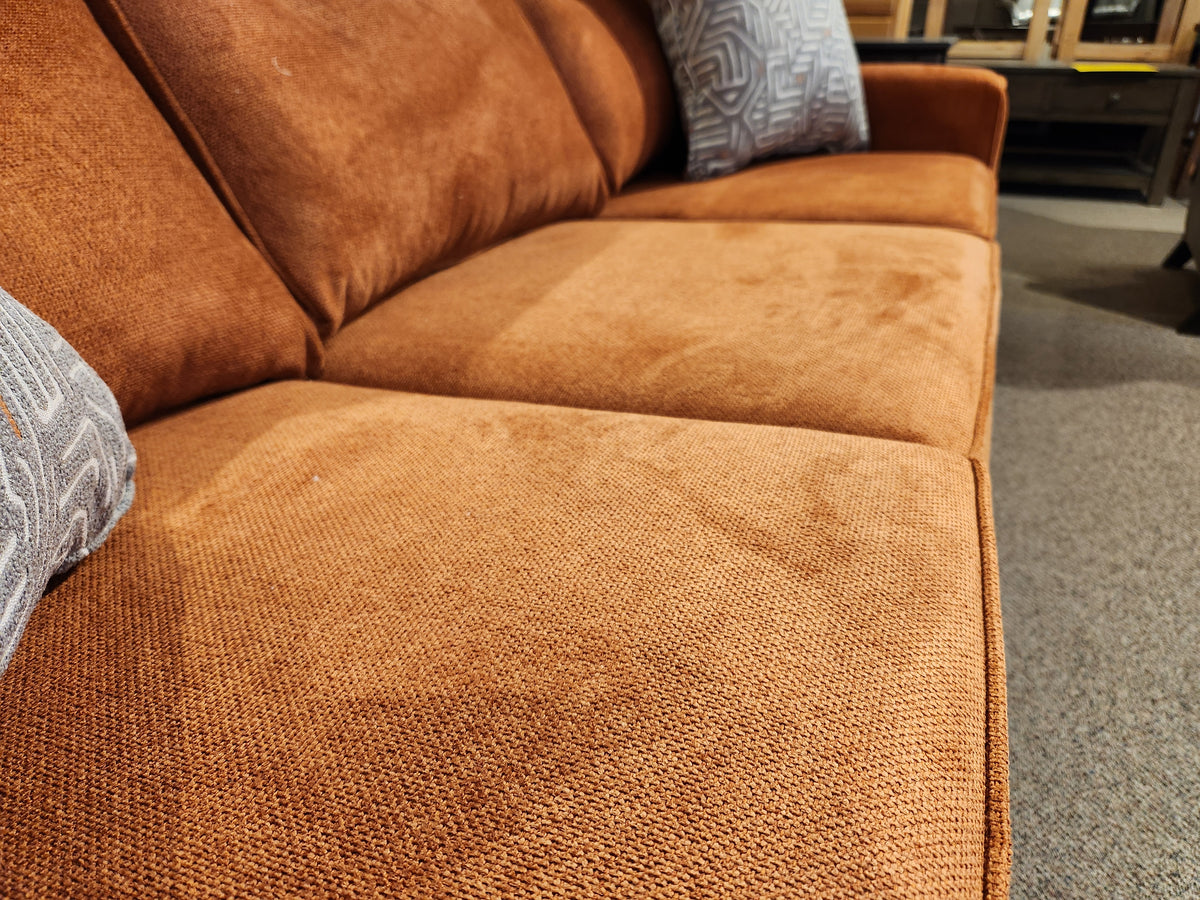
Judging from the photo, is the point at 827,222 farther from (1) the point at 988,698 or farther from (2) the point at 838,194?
(1) the point at 988,698

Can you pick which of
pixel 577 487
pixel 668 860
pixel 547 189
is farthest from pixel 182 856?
pixel 547 189

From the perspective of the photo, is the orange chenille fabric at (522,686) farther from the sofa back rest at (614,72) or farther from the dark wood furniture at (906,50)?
the dark wood furniture at (906,50)

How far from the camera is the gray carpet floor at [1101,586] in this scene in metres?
0.83

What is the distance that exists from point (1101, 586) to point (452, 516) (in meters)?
1.03

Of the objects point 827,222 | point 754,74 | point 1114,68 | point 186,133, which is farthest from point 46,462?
point 1114,68

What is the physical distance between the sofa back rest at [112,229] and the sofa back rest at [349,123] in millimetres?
64

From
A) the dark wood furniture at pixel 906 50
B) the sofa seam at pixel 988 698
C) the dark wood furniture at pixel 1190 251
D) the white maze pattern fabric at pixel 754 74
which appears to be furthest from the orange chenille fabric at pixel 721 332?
the dark wood furniture at pixel 906 50

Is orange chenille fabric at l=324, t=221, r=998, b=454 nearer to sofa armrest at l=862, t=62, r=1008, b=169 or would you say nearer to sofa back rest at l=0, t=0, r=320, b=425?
sofa back rest at l=0, t=0, r=320, b=425

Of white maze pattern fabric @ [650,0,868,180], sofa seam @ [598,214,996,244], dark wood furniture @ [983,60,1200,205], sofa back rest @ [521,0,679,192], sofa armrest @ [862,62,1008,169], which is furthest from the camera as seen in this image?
dark wood furniture @ [983,60,1200,205]

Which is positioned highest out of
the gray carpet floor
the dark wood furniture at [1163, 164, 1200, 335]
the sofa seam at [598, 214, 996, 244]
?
the sofa seam at [598, 214, 996, 244]

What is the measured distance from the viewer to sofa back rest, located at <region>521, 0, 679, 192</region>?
145 cm

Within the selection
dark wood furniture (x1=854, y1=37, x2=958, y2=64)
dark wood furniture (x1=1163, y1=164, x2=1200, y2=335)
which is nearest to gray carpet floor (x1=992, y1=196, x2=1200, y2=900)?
dark wood furniture (x1=1163, y1=164, x2=1200, y2=335)

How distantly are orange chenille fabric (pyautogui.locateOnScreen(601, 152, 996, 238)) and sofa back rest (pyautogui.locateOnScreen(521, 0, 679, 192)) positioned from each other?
103mm

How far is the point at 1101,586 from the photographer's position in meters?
1.16
